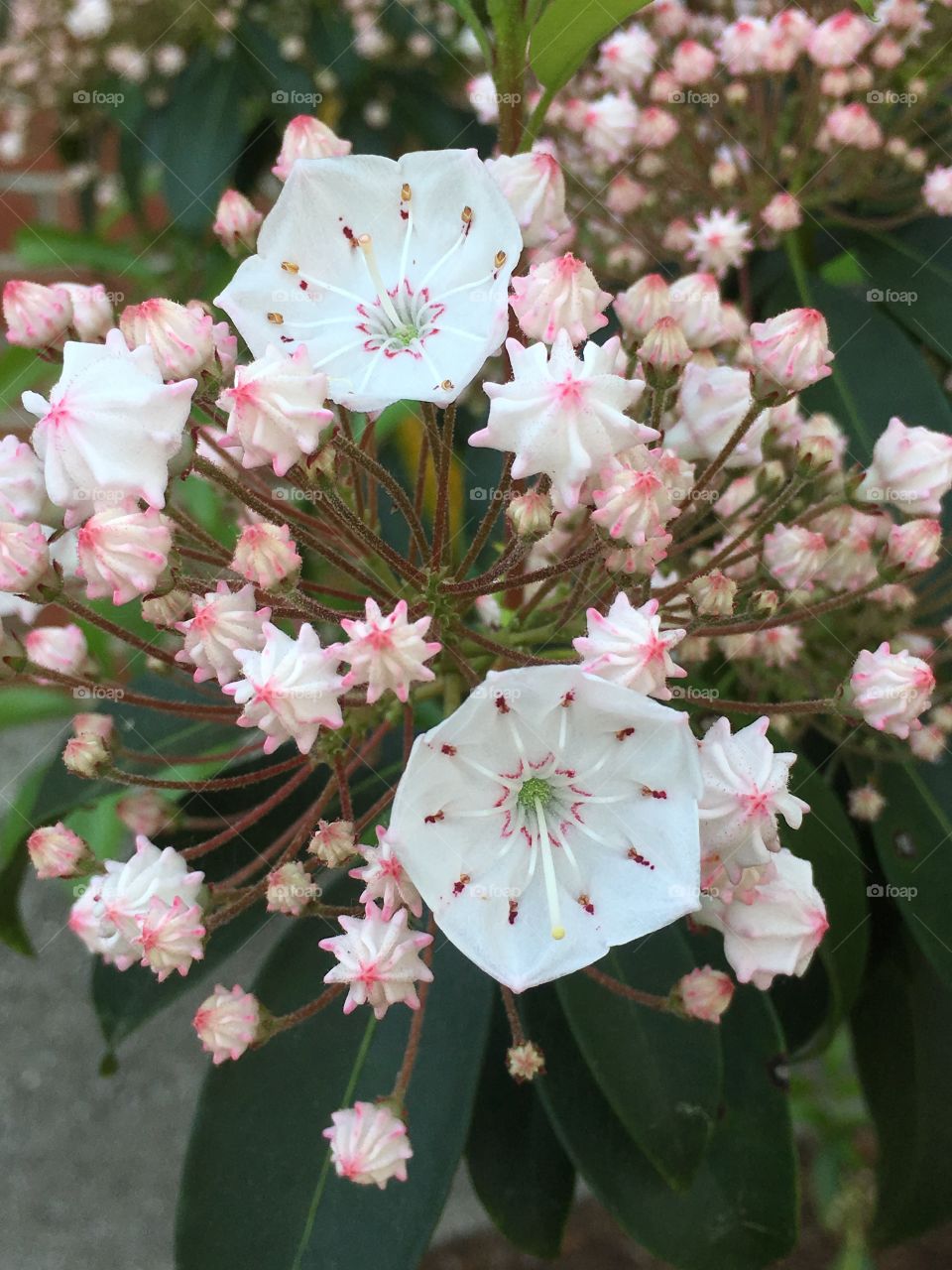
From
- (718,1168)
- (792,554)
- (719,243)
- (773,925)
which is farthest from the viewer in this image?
(719,243)

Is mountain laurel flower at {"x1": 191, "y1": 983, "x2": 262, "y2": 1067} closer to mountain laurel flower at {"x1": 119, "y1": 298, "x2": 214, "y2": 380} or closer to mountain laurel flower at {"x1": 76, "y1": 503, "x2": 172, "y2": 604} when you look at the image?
mountain laurel flower at {"x1": 76, "y1": 503, "x2": 172, "y2": 604}

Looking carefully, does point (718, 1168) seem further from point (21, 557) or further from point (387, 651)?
point (21, 557)

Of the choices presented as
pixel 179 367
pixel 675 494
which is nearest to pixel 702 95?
pixel 675 494

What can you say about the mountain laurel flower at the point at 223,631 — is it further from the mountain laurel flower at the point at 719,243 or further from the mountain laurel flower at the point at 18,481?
the mountain laurel flower at the point at 719,243

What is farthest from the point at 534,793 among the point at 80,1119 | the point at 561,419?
the point at 80,1119

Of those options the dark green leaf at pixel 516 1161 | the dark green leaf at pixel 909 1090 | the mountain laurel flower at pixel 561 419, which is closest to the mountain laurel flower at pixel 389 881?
the mountain laurel flower at pixel 561 419

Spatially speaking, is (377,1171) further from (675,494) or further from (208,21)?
(208,21)

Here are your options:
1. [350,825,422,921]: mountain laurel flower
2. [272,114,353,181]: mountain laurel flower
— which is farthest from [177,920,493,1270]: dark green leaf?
[272,114,353,181]: mountain laurel flower
